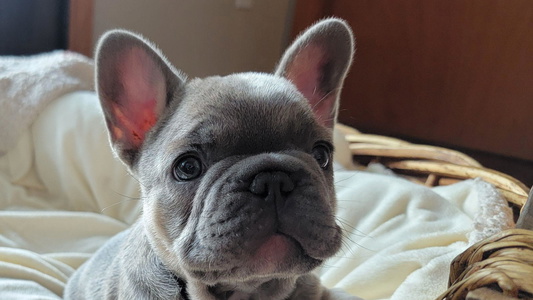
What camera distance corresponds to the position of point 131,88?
1.37 m

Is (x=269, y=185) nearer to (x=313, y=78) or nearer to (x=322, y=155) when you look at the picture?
(x=322, y=155)

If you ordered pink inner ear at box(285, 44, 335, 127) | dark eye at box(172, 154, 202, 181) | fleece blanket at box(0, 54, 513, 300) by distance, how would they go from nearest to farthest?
dark eye at box(172, 154, 202, 181) < pink inner ear at box(285, 44, 335, 127) < fleece blanket at box(0, 54, 513, 300)

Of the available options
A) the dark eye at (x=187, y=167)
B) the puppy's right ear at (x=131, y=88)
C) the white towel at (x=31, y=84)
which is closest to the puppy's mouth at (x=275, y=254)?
the dark eye at (x=187, y=167)

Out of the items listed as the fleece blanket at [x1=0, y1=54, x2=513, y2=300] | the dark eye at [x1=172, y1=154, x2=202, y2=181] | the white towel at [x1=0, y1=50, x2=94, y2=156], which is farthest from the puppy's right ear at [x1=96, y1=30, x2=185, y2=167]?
the white towel at [x1=0, y1=50, x2=94, y2=156]

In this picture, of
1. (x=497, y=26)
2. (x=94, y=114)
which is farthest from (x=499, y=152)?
(x=94, y=114)

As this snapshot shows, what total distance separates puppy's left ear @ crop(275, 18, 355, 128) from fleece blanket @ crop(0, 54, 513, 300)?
1.18 ft

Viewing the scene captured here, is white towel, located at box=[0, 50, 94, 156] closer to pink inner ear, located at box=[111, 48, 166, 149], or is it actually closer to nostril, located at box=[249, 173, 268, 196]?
pink inner ear, located at box=[111, 48, 166, 149]

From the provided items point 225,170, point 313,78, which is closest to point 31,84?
point 313,78

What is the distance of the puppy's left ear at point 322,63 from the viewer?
1.44 meters

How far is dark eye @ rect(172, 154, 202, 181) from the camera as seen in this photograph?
1.12 m

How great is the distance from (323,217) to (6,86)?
1.76m

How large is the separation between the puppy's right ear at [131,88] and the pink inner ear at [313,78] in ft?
1.02

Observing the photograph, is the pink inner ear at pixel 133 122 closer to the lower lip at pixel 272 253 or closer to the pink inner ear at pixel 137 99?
the pink inner ear at pixel 137 99

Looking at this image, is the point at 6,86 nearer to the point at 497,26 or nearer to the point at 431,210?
the point at 431,210
